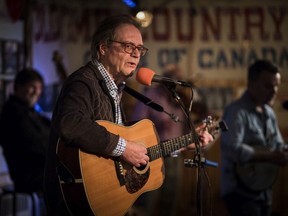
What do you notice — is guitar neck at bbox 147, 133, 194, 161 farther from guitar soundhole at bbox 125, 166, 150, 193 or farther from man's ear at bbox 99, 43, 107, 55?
man's ear at bbox 99, 43, 107, 55

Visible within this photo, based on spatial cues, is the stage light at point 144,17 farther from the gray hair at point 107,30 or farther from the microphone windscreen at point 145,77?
the microphone windscreen at point 145,77

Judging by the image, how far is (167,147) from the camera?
3.65 metres

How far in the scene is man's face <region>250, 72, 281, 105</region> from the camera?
4.80 meters

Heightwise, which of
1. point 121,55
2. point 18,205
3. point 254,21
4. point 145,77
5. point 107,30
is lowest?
point 18,205


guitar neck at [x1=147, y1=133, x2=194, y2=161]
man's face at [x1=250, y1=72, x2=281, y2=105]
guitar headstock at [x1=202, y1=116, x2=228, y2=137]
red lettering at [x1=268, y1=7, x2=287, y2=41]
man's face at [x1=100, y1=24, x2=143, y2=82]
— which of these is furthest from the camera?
red lettering at [x1=268, y1=7, x2=287, y2=41]

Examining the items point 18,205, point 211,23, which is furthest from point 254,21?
point 18,205

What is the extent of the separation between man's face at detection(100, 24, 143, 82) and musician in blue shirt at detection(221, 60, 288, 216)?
5.03 feet

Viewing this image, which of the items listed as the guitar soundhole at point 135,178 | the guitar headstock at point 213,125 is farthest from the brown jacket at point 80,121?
the guitar headstock at point 213,125

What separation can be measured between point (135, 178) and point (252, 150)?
149cm

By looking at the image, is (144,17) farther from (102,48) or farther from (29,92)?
(102,48)

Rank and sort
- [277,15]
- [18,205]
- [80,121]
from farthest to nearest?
1. [277,15]
2. [18,205]
3. [80,121]

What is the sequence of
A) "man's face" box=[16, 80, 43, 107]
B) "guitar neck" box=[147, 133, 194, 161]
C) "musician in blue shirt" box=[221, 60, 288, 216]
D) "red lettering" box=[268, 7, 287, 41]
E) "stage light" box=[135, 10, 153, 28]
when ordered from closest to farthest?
"guitar neck" box=[147, 133, 194, 161]
"musician in blue shirt" box=[221, 60, 288, 216]
"man's face" box=[16, 80, 43, 107]
"stage light" box=[135, 10, 153, 28]
"red lettering" box=[268, 7, 287, 41]

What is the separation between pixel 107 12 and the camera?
787 cm

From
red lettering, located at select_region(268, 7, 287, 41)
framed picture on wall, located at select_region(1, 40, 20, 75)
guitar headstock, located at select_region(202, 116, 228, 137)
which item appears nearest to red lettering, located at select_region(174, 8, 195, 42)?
Answer: red lettering, located at select_region(268, 7, 287, 41)
